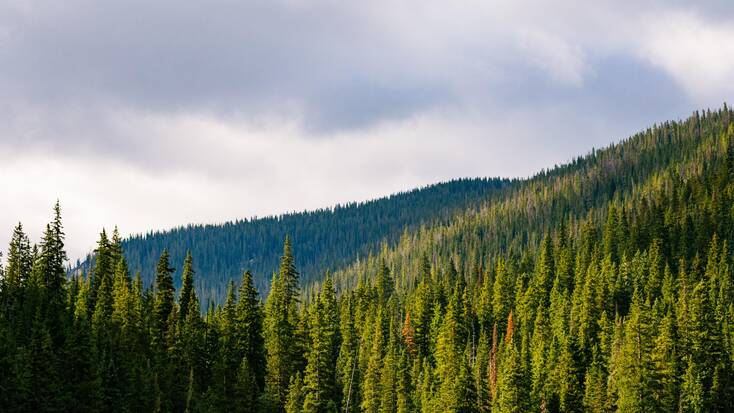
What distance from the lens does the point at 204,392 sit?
92062 millimetres

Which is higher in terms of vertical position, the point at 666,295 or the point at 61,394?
the point at 666,295

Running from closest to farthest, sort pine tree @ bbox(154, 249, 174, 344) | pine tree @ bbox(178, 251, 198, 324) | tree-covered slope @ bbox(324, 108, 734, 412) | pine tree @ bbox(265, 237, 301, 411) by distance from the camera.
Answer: tree-covered slope @ bbox(324, 108, 734, 412) < pine tree @ bbox(154, 249, 174, 344) < pine tree @ bbox(265, 237, 301, 411) < pine tree @ bbox(178, 251, 198, 324)

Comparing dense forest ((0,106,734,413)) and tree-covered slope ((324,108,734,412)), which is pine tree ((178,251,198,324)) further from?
tree-covered slope ((324,108,734,412))

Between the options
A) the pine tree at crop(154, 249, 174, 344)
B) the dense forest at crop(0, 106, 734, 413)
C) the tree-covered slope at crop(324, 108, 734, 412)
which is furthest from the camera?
the pine tree at crop(154, 249, 174, 344)

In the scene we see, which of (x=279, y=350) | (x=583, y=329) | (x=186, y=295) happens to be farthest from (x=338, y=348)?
(x=583, y=329)

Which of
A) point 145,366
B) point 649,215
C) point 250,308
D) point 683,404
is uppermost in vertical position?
point 649,215

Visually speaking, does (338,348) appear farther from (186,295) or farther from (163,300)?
(163,300)

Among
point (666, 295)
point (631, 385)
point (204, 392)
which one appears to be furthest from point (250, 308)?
point (666, 295)

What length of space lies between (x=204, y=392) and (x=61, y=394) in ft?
65.2

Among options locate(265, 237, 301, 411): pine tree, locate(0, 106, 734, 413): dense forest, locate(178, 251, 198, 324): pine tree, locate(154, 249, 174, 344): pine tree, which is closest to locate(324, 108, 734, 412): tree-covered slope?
locate(0, 106, 734, 413): dense forest

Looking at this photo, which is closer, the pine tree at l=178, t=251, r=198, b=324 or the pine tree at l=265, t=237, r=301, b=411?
the pine tree at l=265, t=237, r=301, b=411

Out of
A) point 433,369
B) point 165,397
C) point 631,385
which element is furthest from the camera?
point 433,369

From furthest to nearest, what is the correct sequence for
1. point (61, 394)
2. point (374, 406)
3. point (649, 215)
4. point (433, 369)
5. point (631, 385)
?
1. point (649, 215)
2. point (433, 369)
3. point (374, 406)
4. point (631, 385)
5. point (61, 394)

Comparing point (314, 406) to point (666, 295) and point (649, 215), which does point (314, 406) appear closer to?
point (666, 295)
